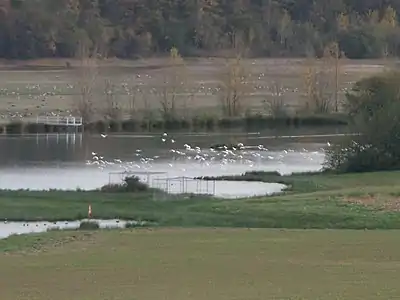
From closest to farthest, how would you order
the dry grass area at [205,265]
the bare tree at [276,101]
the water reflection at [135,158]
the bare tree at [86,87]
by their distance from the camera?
1. the dry grass area at [205,265]
2. the water reflection at [135,158]
3. the bare tree at [86,87]
4. the bare tree at [276,101]

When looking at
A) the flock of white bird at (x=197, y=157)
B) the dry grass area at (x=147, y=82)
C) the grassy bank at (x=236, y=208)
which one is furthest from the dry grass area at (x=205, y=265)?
the dry grass area at (x=147, y=82)

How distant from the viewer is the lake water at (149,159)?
57.9 metres

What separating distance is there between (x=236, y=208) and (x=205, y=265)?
17027 millimetres

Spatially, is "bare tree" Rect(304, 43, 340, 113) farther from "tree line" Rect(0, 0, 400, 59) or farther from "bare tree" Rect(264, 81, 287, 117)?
"tree line" Rect(0, 0, 400, 59)

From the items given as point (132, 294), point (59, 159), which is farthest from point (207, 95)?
point (132, 294)

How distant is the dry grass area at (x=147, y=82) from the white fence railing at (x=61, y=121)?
6916mm

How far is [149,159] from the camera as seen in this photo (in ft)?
235

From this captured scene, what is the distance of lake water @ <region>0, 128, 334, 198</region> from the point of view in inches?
2281

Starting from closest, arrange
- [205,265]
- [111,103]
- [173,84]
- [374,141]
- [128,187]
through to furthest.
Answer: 1. [205,265]
2. [128,187]
3. [374,141]
4. [111,103]
5. [173,84]

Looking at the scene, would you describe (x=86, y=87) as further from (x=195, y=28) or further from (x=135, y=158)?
(x=195, y=28)

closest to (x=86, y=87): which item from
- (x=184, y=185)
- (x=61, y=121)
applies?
(x=61, y=121)

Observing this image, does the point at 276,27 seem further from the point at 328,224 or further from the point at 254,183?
the point at 328,224

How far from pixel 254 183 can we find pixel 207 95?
70.9 meters

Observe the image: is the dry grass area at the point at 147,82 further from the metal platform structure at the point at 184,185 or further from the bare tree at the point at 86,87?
the metal platform structure at the point at 184,185
